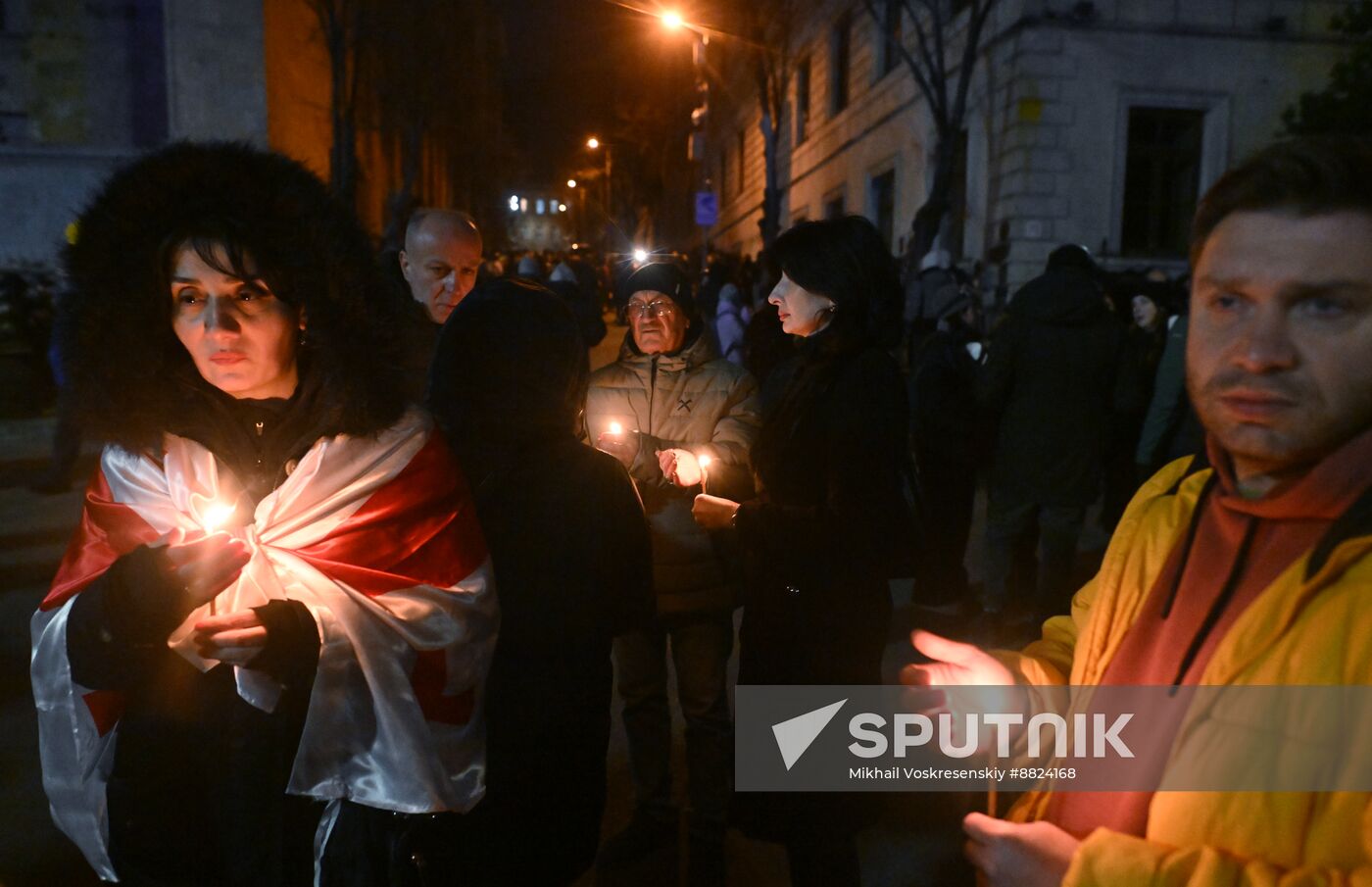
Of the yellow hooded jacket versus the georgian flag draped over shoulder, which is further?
the georgian flag draped over shoulder

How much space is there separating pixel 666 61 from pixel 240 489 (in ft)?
Answer: 122

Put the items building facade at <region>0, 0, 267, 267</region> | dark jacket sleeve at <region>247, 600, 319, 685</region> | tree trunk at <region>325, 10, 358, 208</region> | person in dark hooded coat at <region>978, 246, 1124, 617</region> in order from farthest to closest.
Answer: tree trunk at <region>325, 10, 358, 208</region>, building facade at <region>0, 0, 267, 267</region>, person in dark hooded coat at <region>978, 246, 1124, 617</region>, dark jacket sleeve at <region>247, 600, 319, 685</region>

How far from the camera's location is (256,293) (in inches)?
70.1

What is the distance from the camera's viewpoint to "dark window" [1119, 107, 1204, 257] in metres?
16.1

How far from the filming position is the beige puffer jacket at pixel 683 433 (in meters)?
3.02

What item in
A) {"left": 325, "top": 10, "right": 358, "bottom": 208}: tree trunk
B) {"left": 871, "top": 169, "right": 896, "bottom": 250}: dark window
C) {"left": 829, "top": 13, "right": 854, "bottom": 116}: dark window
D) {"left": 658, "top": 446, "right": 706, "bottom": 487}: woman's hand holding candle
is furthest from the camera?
{"left": 829, "top": 13, "right": 854, "bottom": 116}: dark window

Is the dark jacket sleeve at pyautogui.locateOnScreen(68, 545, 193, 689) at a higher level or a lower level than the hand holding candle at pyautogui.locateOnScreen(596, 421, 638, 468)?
lower

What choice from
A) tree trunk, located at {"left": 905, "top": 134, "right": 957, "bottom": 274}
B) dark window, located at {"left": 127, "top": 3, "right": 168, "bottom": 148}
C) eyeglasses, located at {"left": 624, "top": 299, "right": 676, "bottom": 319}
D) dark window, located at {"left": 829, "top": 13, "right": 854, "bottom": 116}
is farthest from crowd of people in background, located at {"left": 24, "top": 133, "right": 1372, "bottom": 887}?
dark window, located at {"left": 829, "top": 13, "right": 854, "bottom": 116}

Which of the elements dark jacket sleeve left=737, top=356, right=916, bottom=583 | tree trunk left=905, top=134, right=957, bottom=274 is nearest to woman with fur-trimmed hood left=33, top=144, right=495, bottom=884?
dark jacket sleeve left=737, top=356, right=916, bottom=583

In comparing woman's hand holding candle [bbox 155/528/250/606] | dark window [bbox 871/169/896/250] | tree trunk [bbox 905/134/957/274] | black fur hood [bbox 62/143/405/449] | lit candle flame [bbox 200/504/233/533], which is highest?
dark window [bbox 871/169/896/250]

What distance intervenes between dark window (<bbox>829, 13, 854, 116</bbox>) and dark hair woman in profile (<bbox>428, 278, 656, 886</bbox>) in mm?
24257

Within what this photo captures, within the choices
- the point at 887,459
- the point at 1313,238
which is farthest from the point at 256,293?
the point at 1313,238
